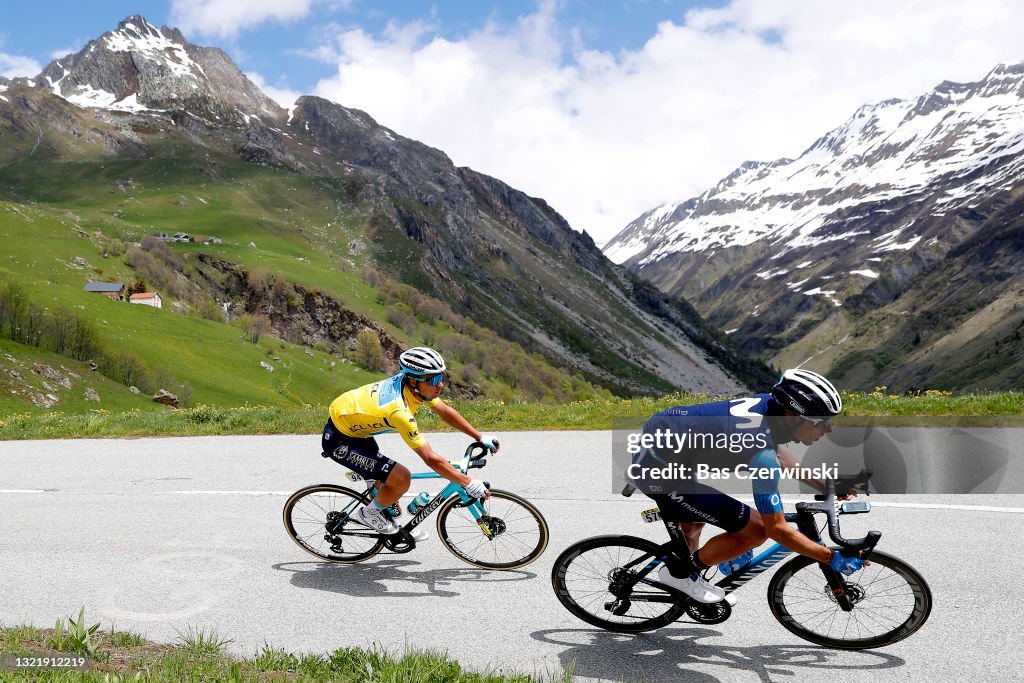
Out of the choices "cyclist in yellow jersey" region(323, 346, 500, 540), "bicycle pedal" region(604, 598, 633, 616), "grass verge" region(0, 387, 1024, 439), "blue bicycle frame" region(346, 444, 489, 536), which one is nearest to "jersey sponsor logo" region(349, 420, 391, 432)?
"cyclist in yellow jersey" region(323, 346, 500, 540)

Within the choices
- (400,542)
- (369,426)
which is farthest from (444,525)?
(369,426)

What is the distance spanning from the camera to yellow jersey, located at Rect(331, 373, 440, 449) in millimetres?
7520

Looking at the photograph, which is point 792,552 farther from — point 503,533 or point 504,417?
point 504,417

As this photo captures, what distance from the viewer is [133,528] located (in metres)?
9.58

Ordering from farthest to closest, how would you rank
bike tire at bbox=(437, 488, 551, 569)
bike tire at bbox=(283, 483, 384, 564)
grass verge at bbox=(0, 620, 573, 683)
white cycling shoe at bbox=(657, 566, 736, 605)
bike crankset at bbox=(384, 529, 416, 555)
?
bike tire at bbox=(283, 483, 384, 564)
bike crankset at bbox=(384, 529, 416, 555)
bike tire at bbox=(437, 488, 551, 569)
white cycling shoe at bbox=(657, 566, 736, 605)
grass verge at bbox=(0, 620, 573, 683)

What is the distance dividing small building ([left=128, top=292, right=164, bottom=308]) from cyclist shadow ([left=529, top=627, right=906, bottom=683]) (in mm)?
109996

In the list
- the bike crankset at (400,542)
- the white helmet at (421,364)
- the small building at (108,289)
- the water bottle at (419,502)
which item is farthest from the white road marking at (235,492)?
the small building at (108,289)

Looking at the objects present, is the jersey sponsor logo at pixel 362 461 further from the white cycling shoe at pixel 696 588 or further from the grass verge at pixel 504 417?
the grass verge at pixel 504 417

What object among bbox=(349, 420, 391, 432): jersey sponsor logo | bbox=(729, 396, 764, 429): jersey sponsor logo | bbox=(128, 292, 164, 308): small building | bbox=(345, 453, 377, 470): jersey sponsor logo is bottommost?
bbox=(345, 453, 377, 470): jersey sponsor logo

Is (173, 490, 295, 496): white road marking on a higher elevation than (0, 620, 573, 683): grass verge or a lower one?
higher

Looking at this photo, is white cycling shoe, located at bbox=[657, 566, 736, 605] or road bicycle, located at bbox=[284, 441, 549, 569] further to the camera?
road bicycle, located at bbox=[284, 441, 549, 569]

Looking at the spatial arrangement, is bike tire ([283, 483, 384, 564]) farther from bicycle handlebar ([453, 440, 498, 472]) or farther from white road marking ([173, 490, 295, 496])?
white road marking ([173, 490, 295, 496])

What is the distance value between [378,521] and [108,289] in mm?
110867

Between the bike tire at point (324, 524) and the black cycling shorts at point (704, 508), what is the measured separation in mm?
3648
